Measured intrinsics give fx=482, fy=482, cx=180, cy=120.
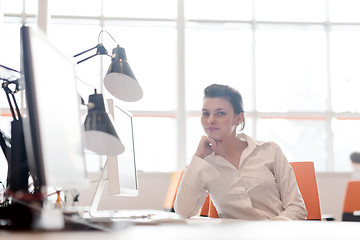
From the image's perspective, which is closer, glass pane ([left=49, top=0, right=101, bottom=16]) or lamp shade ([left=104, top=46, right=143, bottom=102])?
lamp shade ([left=104, top=46, right=143, bottom=102])

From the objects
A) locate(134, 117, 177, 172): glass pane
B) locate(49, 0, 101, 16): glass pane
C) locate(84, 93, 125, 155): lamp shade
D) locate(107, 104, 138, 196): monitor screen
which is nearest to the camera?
locate(84, 93, 125, 155): lamp shade

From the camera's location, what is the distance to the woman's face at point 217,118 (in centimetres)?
257

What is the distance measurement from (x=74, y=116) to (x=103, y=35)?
5145 mm

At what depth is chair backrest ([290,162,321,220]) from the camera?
2.48m

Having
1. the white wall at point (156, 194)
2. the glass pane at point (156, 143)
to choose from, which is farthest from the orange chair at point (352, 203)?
the glass pane at point (156, 143)

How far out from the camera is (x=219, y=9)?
622 centimetres

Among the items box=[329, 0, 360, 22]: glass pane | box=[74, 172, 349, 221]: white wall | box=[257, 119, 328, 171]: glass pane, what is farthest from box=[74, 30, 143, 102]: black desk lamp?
box=[329, 0, 360, 22]: glass pane

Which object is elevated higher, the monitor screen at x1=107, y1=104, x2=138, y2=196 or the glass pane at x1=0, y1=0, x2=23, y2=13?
the glass pane at x1=0, y1=0, x2=23, y2=13

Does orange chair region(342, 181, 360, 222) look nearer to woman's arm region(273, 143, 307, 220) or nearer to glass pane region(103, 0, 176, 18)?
woman's arm region(273, 143, 307, 220)

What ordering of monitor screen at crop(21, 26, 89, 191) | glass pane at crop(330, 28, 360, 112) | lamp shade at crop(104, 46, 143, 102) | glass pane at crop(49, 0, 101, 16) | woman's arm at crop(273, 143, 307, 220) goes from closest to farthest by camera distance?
monitor screen at crop(21, 26, 89, 191), lamp shade at crop(104, 46, 143, 102), woman's arm at crop(273, 143, 307, 220), glass pane at crop(49, 0, 101, 16), glass pane at crop(330, 28, 360, 112)

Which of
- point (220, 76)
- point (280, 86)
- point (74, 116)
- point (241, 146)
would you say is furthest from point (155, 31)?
point (74, 116)

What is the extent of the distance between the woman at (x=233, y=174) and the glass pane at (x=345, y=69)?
12.7 feet

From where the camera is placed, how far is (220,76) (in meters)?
6.12

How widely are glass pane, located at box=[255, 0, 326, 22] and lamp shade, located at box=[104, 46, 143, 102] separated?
4.59 m
